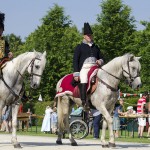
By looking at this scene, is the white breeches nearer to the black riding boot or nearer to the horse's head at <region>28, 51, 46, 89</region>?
the black riding boot

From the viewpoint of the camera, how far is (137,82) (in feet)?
51.6

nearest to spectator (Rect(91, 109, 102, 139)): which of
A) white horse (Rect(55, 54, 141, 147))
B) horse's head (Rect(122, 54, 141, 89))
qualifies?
white horse (Rect(55, 54, 141, 147))

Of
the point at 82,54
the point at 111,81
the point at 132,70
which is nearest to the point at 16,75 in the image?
the point at 82,54

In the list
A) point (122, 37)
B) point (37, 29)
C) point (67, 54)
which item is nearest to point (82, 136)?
point (122, 37)

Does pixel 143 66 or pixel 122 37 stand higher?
pixel 122 37

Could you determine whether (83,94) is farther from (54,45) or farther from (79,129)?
(54,45)

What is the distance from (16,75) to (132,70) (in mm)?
3194

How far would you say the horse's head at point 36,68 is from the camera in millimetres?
15289

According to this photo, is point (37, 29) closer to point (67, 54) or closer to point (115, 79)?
point (67, 54)

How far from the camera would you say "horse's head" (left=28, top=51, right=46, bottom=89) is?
602 inches

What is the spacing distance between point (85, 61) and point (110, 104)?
1516 mm

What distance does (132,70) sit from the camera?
15.8 meters

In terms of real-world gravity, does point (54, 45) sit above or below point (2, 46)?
above

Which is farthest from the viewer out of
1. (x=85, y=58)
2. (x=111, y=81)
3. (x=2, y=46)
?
(x=85, y=58)
